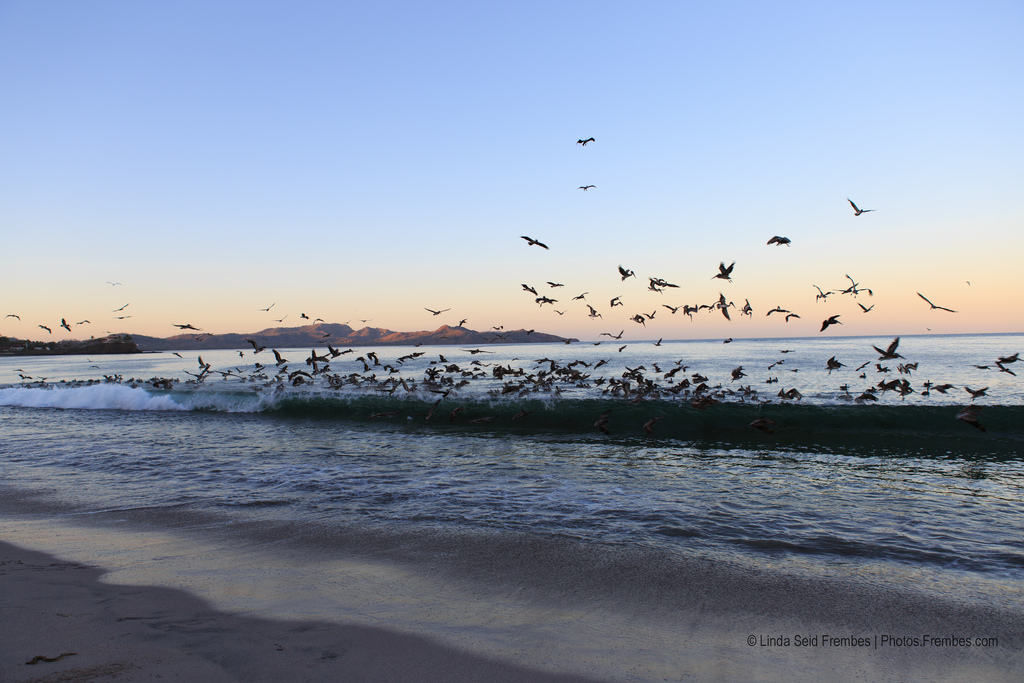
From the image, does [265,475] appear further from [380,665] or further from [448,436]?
[380,665]

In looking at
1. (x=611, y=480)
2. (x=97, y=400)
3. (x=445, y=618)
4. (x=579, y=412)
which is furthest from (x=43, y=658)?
(x=97, y=400)

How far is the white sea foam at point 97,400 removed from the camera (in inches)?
1097

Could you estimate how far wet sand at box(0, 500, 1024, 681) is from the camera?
431 centimetres

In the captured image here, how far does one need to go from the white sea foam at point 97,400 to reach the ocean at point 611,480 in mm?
4019

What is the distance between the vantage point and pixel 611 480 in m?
11.3

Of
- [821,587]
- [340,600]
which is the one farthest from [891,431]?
[340,600]

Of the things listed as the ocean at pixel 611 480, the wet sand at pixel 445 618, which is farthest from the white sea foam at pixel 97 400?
the wet sand at pixel 445 618

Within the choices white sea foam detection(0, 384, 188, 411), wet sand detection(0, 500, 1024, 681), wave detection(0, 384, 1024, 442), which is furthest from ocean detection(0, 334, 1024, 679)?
white sea foam detection(0, 384, 188, 411)

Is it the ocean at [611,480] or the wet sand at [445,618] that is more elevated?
the wet sand at [445,618]

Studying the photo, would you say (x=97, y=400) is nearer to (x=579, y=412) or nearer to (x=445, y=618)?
(x=579, y=412)

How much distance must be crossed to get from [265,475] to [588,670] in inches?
383

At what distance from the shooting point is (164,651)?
14.7 feet

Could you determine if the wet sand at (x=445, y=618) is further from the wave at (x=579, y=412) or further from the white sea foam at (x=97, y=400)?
the white sea foam at (x=97, y=400)

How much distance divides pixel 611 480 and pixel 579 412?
992 centimetres
